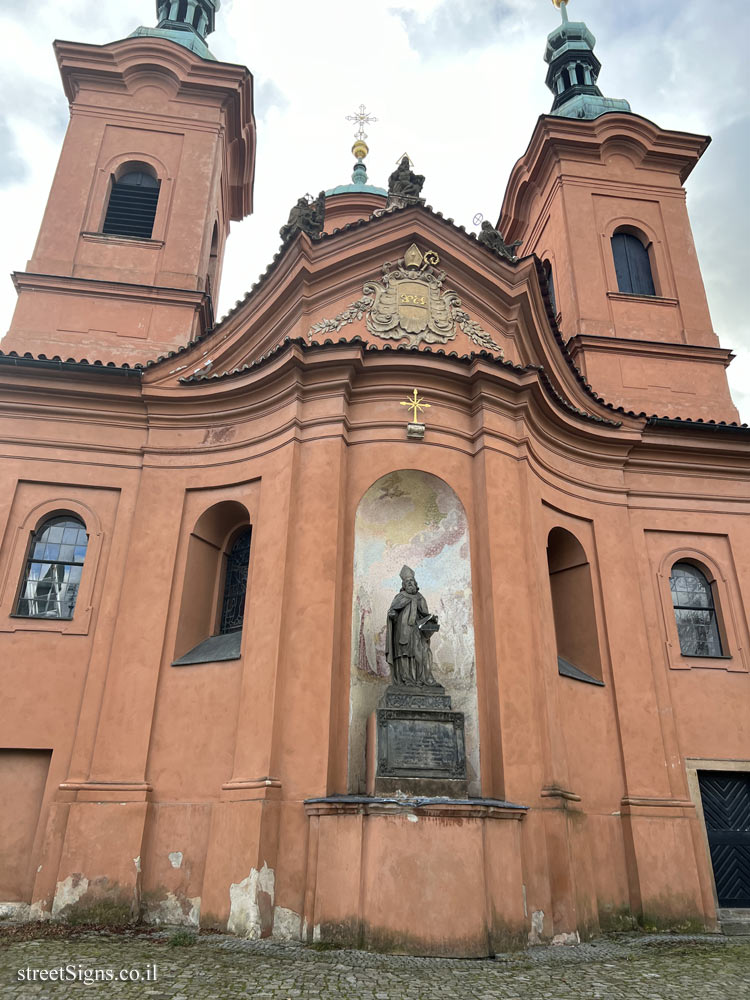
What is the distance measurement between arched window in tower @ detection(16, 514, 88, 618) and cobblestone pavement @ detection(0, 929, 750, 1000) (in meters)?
4.43

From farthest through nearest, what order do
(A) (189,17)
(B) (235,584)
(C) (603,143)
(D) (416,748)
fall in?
1. (A) (189,17)
2. (C) (603,143)
3. (B) (235,584)
4. (D) (416,748)

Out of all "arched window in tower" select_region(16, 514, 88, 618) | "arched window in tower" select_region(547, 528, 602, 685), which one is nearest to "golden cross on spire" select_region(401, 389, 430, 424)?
"arched window in tower" select_region(547, 528, 602, 685)

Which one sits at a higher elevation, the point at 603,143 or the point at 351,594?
the point at 603,143

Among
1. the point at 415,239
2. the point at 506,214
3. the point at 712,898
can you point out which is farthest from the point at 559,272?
the point at 712,898

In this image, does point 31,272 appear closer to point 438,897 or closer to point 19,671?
point 19,671

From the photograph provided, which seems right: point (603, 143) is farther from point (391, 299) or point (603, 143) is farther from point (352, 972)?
point (352, 972)

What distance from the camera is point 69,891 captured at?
912 cm

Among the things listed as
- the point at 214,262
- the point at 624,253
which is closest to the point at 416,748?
the point at 624,253

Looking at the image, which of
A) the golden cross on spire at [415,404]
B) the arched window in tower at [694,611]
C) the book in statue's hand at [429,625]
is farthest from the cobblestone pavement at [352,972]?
the golden cross on spire at [415,404]

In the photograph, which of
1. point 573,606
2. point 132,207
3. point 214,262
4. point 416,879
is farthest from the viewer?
point 214,262

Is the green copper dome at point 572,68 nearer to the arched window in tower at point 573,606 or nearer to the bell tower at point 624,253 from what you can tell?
the bell tower at point 624,253

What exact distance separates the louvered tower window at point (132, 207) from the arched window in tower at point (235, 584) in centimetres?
734

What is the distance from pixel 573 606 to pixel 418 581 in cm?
320

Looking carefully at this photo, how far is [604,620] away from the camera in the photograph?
38.5 ft
